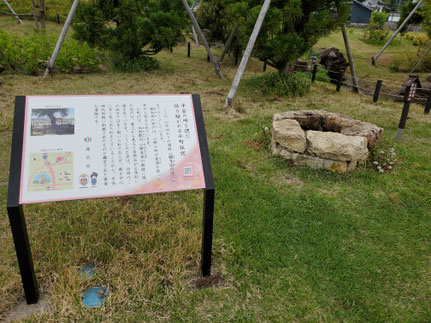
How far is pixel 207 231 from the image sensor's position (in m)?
2.71

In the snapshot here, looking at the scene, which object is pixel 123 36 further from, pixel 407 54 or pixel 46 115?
pixel 407 54

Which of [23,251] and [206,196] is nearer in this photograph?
[23,251]

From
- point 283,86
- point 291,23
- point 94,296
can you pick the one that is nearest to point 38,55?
point 283,86

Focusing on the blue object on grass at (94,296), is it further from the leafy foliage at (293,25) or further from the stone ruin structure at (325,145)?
the leafy foliage at (293,25)

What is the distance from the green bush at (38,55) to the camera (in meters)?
9.59

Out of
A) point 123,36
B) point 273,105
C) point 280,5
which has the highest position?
point 280,5

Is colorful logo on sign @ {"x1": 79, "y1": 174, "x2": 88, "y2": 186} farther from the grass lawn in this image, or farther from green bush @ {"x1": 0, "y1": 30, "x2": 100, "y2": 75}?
green bush @ {"x1": 0, "y1": 30, "x2": 100, "y2": 75}

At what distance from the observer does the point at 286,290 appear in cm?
276

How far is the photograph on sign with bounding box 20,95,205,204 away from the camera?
7.46 ft

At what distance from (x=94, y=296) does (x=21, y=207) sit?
37.2 inches

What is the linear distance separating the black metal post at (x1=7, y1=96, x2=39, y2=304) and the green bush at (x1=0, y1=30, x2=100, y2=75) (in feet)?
28.5

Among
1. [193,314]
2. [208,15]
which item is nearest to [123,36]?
[208,15]

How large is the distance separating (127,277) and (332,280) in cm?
181

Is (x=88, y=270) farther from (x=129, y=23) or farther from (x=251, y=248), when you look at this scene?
(x=129, y=23)
